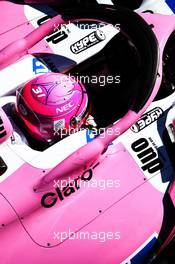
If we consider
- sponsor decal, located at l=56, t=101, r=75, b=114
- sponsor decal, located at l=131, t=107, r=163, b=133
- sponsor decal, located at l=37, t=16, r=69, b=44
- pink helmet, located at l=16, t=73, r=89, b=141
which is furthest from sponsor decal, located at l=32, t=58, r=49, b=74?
sponsor decal, located at l=131, t=107, r=163, b=133

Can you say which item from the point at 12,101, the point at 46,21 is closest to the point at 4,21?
the point at 46,21

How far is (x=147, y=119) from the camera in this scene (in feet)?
12.9

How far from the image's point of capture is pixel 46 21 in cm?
429

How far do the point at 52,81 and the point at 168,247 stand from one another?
5.22 ft

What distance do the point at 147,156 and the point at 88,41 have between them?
3.26ft

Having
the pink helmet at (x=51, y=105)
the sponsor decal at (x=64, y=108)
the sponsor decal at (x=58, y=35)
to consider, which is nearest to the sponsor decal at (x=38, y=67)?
the sponsor decal at (x=58, y=35)

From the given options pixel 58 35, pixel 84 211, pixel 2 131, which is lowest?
pixel 84 211

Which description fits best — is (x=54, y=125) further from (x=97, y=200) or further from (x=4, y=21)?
(x=4, y=21)

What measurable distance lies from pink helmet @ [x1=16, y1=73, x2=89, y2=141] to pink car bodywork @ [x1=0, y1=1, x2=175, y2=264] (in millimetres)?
190

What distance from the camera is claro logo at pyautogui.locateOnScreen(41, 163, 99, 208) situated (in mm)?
3652

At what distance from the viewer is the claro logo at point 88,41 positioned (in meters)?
4.18

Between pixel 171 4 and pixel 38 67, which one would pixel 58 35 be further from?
pixel 171 4

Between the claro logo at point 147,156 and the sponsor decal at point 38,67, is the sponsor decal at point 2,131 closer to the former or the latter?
the sponsor decal at point 38,67

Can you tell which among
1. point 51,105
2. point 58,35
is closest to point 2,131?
point 51,105
